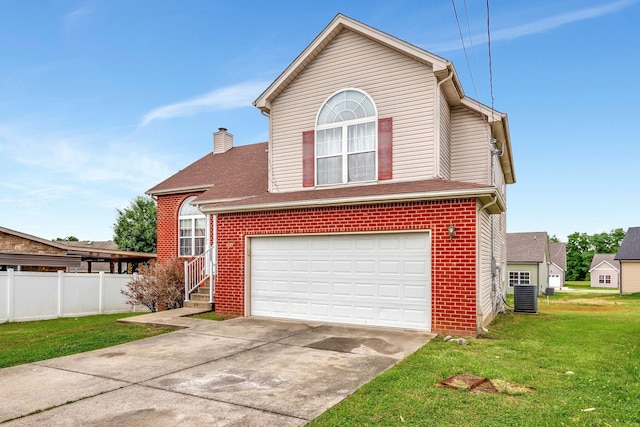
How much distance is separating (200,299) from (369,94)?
7951mm

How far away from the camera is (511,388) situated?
521 centimetres

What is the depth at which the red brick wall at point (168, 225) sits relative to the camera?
17.7 m

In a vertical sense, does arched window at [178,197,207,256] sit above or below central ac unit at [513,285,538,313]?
above

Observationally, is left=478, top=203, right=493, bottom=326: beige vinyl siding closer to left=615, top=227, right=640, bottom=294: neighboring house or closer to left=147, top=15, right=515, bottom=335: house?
left=147, top=15, right=515, bottom=335: house

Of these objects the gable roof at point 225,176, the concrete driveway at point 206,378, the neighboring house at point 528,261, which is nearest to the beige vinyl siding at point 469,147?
the concrete driveway at point 206,378

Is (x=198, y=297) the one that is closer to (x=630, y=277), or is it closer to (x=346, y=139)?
(x=346, y=139)

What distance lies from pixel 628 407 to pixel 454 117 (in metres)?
9.23

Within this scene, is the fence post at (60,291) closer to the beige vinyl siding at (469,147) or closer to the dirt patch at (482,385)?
the beige vinyl siding at (469,147)

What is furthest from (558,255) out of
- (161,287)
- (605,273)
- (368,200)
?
(161,287)

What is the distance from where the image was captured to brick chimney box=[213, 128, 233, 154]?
20.5m

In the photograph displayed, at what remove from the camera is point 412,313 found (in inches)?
368

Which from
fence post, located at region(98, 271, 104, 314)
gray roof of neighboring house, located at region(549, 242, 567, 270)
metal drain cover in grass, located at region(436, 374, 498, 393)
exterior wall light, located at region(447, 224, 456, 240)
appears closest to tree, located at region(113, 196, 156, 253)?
fence post, located at region(98, 271, 104, 314)

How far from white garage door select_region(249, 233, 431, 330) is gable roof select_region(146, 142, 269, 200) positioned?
371 centimetres

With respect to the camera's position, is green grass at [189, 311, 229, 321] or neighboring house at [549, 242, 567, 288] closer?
green grass at [189, 311, 229, 321]
